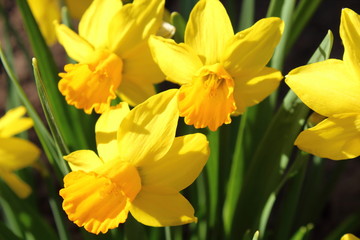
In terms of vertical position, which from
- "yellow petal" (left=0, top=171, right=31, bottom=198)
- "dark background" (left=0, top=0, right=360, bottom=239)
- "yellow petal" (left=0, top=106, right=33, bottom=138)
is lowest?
"dark background" (left=0, top=0, right=360, bottom=239)

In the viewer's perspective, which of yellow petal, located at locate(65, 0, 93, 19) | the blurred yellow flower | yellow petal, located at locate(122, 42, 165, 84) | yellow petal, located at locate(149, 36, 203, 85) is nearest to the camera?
yellow petal, located at locate(149, 36, 203, 85)

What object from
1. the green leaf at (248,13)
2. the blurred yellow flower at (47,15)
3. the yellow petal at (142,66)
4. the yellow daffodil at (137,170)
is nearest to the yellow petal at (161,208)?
the yellow daffodil at (137,170)

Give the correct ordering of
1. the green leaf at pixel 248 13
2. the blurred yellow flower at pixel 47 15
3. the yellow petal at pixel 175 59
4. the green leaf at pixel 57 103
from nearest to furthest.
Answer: the yellow petal at pixel 175 59, the green leaf at pixel 57 103, the green leaf at pixel 248 13, the blurred yellow flower at pixel 47 15

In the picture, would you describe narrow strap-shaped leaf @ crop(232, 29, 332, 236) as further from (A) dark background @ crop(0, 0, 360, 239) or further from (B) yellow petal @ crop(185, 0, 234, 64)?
(A) dark background @ crop(0, 0, 360, 239)

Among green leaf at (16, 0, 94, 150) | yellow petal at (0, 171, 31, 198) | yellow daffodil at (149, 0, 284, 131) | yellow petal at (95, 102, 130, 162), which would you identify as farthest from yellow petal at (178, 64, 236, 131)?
yellow petal at (0, 171, 31, 198)

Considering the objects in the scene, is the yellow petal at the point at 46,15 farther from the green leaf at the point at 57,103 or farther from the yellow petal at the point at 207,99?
the yellow petal at the point at 207,99

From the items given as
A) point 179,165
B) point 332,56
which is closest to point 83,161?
point 179,165

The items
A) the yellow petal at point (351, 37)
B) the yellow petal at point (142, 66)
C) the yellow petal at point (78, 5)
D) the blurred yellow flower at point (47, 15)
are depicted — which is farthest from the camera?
the blurred yellow flower at point (47, 15)
